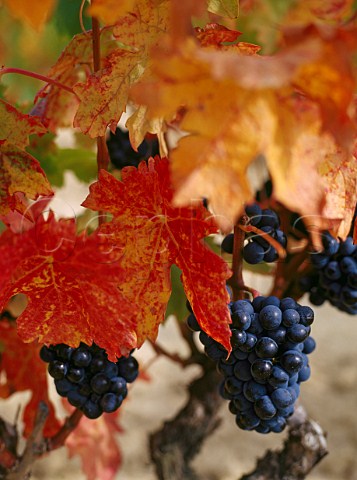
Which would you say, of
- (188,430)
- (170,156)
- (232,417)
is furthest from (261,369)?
(232,417)

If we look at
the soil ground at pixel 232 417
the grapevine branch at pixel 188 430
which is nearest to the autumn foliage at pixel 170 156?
the grapevine branch at pixel 188 430

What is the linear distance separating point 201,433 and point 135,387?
0.54 metres

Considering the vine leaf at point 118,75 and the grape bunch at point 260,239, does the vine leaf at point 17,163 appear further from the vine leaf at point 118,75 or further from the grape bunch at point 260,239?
the grape bunch at point 260,239

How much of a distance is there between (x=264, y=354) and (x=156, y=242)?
5.1 inches

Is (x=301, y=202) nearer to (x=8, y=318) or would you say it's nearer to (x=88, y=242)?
(x=88, y=242)

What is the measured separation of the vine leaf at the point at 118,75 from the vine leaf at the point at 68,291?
135mm

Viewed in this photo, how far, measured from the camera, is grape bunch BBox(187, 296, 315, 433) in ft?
1.91

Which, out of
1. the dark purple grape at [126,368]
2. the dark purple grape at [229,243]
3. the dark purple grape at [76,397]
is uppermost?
the dark purple grape at [229,243]

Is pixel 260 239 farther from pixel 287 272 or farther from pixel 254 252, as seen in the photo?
pixel 287 272

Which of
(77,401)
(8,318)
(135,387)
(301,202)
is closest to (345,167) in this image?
(301,202)

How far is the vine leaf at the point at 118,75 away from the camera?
544 mm

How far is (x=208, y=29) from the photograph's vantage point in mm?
588

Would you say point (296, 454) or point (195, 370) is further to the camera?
point (195, 370)

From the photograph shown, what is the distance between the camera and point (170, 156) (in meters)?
0.44
